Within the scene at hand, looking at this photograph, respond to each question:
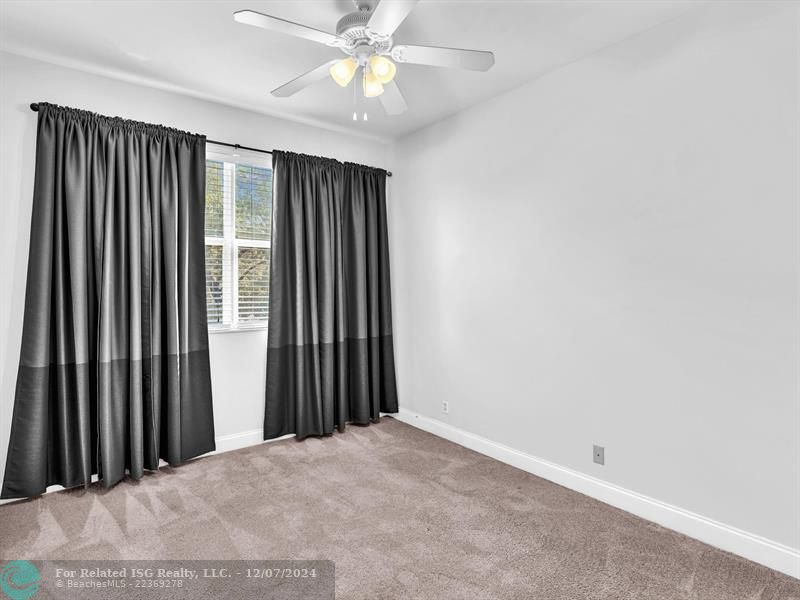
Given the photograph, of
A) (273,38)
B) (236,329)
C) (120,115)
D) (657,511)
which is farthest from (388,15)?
(657,511)

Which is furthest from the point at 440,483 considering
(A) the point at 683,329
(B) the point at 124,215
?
(B) the point at 124,215

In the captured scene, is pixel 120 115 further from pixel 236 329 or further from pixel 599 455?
pixel 599 455

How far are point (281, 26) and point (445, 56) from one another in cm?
72

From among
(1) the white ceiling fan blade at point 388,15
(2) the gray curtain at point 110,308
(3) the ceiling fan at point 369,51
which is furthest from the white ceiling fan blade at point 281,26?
(2) the gray curtain at point 110,308

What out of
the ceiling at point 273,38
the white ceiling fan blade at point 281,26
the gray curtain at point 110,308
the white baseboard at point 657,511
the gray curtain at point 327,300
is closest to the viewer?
the white ceiling fan blade at point 281,26

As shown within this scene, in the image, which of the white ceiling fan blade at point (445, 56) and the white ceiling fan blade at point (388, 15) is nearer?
the white ceiling fan blade at point (388, 15)

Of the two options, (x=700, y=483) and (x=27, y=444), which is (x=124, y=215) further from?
(x=700, y=483)

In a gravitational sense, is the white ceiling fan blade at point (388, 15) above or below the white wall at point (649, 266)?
above

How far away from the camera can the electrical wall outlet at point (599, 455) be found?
8.49ft

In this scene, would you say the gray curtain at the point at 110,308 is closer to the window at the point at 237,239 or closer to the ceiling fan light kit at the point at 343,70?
the window at the point at 237,239

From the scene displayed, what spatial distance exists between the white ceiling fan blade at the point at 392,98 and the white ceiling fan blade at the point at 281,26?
1.28 feet

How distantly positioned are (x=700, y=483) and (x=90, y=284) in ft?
11.7

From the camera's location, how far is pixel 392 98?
2.41 metres

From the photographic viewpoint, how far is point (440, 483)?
2.79 m
